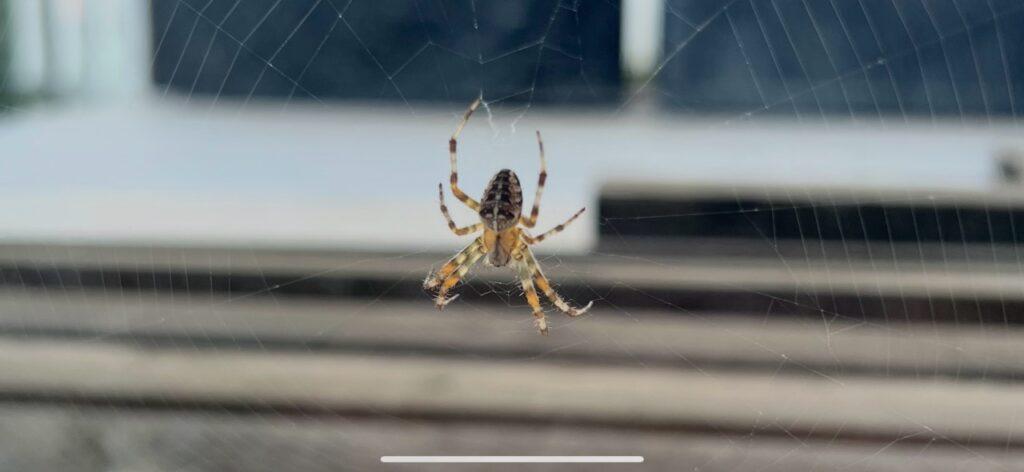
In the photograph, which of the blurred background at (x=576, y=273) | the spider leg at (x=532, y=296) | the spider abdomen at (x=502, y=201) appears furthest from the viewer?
the blurred background at (x=576, y=273)

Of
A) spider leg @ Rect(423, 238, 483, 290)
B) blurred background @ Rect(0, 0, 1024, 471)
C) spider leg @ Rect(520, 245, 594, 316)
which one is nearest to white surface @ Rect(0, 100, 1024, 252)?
blurred background @ Rect(0, 0, 1024, 471)

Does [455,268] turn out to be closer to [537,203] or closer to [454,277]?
[454,277]

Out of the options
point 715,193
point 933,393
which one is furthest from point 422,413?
point 933,393

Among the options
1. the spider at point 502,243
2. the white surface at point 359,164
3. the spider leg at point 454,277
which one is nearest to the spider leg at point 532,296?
the spider at point 502,243

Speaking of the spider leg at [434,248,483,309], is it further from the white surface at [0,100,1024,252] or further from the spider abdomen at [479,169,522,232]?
the white surface at [0,100,1024,252]

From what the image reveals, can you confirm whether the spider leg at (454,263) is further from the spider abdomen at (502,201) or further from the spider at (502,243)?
the spider abdomen at (502,201)

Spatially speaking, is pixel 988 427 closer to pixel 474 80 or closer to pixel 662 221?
pixel 662 221
